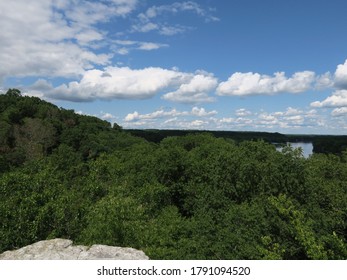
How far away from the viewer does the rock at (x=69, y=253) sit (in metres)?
13.9

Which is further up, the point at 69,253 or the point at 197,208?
the point at 69,253

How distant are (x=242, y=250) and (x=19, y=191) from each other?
1801cm

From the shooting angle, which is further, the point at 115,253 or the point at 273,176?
the point at 273,176

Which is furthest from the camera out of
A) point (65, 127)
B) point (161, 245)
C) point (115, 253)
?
point (65, 127)

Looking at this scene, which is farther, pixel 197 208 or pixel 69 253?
pixel 197 208

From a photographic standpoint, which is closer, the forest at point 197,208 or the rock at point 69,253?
the rock at point 69,253

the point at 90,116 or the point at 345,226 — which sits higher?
the point at 90,116

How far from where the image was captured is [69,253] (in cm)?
1433

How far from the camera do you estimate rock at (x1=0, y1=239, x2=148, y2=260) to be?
13.9 m

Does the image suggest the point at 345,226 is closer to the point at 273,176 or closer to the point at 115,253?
the point at 273,176

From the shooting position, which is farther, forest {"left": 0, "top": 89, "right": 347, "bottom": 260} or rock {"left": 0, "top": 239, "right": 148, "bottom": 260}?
forest {"left": 0, "top": 89, "right": 347, "bottom": 260}

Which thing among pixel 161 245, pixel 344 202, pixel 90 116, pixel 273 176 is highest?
pixel 90 116

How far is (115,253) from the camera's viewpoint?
1443cm

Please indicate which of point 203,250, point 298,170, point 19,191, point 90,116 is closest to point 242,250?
point 203,250
